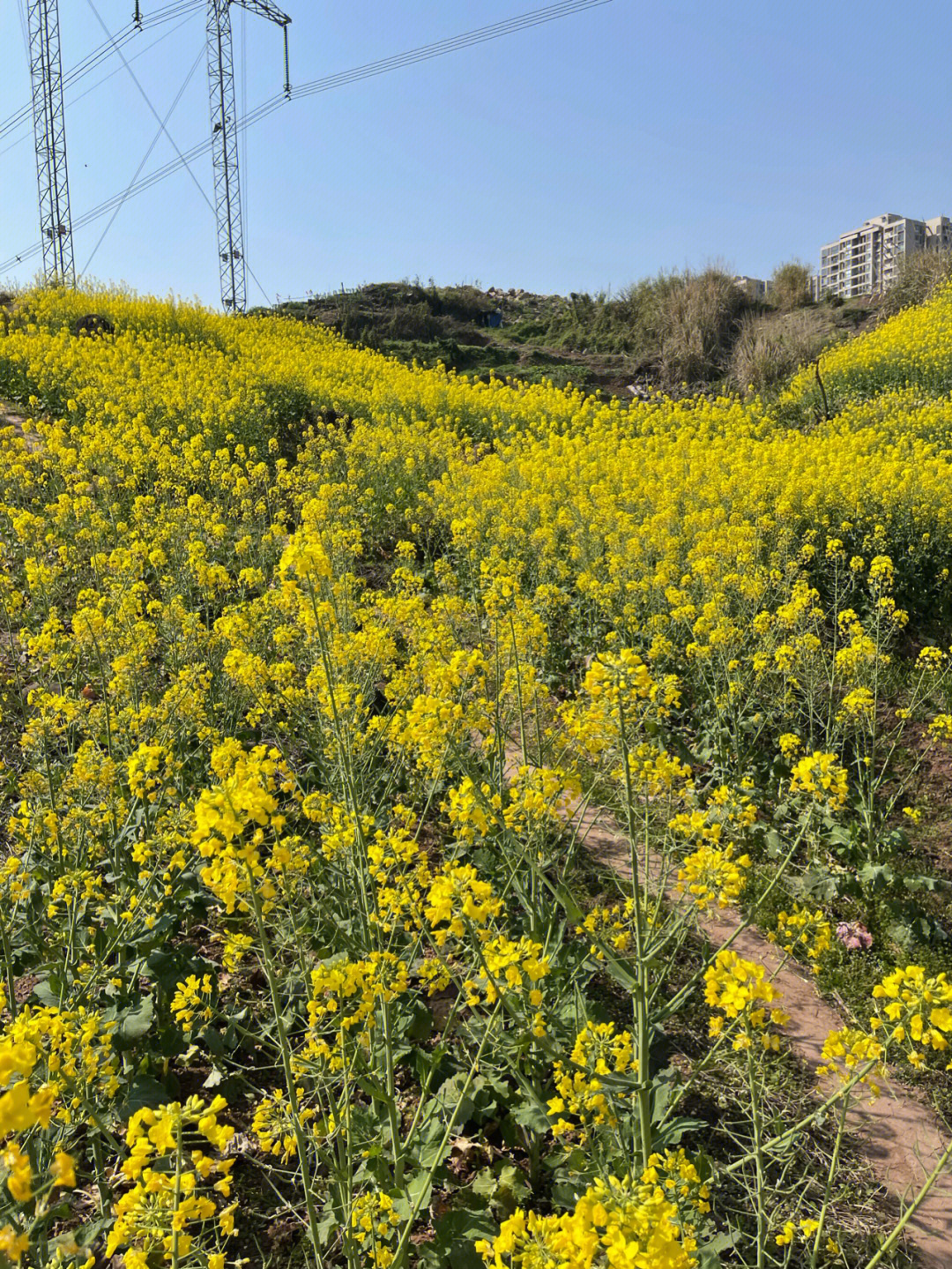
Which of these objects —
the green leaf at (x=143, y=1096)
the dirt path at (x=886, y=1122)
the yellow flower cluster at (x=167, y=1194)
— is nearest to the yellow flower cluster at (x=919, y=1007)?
the dirt path at (x=886, y=1122)

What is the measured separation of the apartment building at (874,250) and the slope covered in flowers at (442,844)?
1808 cm

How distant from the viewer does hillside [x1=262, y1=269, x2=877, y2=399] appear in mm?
19234

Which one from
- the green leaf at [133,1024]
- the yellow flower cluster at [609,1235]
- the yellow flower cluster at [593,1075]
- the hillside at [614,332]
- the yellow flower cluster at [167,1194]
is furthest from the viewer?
the hillside at [614,332]

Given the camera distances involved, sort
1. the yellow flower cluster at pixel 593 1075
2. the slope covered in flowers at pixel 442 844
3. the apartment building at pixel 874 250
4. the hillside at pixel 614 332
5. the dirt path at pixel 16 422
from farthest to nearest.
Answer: the apartment building at pixel 874 250 < the hillside at pixel 614 332 < the dirt path at pixel 16 422 < the yellow flower cluster at pixel 593 1075 < the slope covered in flowers at pixel 442 844

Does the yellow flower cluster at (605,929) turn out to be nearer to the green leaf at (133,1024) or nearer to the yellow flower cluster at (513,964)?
the yellow flower cluster at (513,964)

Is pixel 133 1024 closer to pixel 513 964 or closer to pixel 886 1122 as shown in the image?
pixel 513 964

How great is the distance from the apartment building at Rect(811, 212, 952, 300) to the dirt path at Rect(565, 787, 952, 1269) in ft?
77.0

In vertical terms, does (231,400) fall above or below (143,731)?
above

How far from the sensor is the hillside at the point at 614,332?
1923 cm

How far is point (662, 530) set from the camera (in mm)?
6836

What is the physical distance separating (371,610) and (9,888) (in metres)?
2.67

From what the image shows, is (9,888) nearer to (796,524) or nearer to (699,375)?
(796,524)

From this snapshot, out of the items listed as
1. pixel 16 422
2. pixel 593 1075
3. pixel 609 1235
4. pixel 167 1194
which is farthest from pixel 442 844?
pixel 16 422

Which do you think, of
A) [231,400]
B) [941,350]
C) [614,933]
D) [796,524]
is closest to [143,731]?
[614,933]
